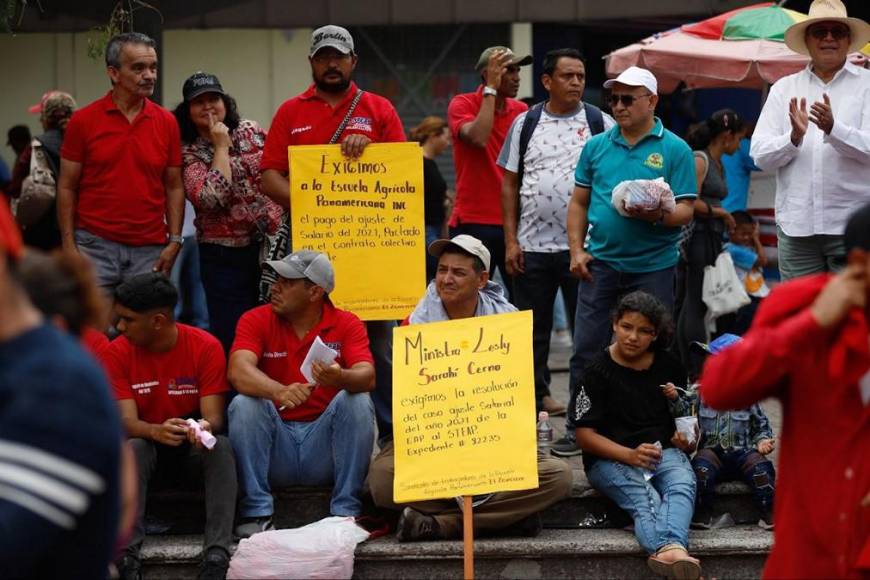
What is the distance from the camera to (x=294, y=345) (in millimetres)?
6871

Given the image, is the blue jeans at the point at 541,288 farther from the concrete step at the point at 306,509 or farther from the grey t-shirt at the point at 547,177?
the concrete step at the point at 306,509

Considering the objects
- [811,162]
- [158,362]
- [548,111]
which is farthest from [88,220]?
[811,162]

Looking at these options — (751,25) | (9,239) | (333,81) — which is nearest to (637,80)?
(333,81)

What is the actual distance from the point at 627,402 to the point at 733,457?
0.65 m

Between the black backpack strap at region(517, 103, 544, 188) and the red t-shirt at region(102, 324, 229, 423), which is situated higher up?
the black backpack strap at region(517, 103, 544, 188)

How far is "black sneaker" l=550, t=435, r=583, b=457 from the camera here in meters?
7.49

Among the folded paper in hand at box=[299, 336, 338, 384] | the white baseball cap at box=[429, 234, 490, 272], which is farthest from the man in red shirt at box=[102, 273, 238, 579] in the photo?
the white baseball cap at box=[429, 234, 490, 272]

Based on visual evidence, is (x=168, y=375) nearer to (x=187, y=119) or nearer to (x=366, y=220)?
(x=366, y=220)

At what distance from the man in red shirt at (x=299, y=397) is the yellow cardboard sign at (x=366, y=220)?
42 centimetres

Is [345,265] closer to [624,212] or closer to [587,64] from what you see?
[624,212]

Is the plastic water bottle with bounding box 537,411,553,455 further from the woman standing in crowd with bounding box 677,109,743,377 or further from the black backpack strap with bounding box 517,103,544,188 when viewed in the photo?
the woman standing in crowd with bounding box 677,109,743,377

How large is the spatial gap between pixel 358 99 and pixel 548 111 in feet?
3.87

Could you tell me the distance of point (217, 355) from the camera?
22.1 feet

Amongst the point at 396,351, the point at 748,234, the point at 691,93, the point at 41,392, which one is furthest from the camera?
the point at 691,93
